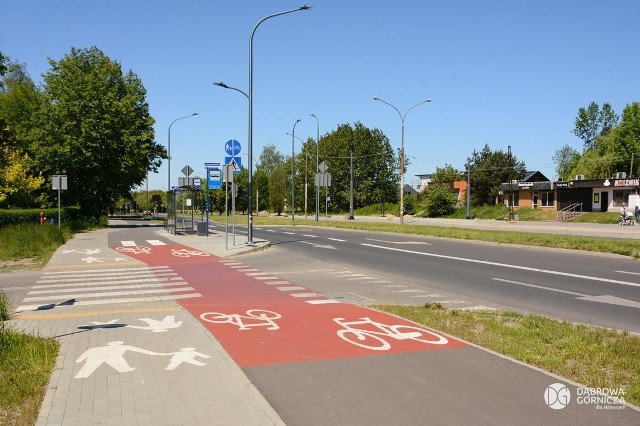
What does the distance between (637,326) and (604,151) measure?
7964 cm

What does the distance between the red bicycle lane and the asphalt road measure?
1253mm

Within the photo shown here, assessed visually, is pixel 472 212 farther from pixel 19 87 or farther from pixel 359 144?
pixel 19 87

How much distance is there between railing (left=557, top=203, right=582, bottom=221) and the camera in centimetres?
5650

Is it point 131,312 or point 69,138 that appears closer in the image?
point 131,312

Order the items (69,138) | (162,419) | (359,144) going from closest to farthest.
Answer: (162,419) < (69,138) < (359,144)

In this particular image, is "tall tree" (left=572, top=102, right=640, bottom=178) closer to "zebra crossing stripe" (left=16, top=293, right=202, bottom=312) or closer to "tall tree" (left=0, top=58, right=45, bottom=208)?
"tall tree" (left=0, top=58, right=45, bottom=208)

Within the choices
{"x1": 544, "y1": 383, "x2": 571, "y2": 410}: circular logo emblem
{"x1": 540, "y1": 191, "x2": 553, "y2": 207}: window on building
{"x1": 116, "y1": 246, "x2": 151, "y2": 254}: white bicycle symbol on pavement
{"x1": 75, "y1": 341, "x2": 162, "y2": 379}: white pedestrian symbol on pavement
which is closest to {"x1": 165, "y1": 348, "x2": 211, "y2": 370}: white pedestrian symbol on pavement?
{"x1": 75, "y1": 341, "x2": 162, "y2": 379}: white pedestrian symbol on pavement

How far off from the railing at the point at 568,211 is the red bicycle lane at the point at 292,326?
165ft

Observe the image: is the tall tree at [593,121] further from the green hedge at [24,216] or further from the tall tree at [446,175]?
the green hedge at [24,216]

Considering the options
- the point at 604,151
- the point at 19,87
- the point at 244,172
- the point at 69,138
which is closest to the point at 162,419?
the point at 69,138

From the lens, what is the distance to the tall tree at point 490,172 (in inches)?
2854

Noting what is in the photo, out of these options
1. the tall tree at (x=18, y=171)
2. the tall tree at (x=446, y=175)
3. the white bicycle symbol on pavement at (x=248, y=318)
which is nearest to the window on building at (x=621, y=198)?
the tall tree at (x=446, y=175)

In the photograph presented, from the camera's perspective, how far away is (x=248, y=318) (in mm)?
8727

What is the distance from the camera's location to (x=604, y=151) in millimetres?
79188
